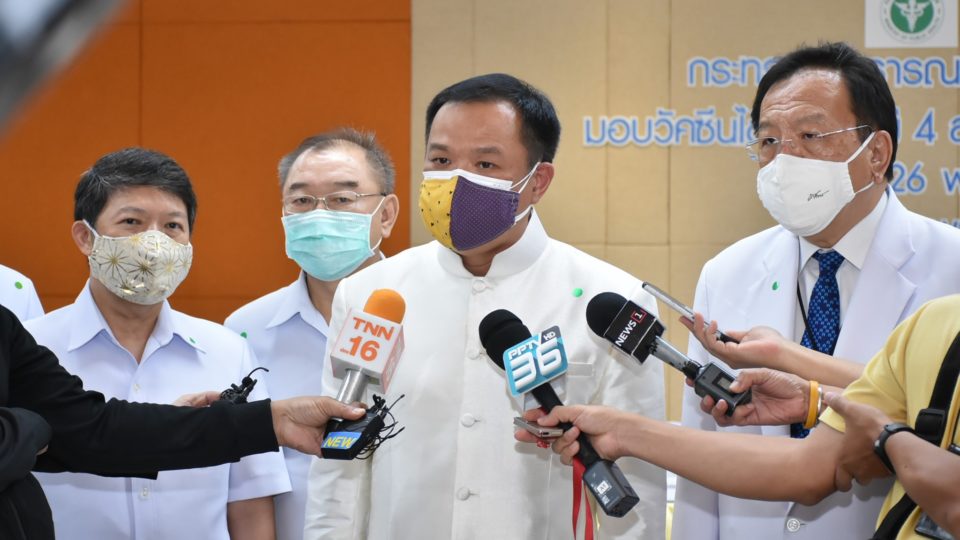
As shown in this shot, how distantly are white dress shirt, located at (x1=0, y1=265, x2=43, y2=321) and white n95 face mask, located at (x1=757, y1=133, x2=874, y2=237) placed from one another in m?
2.46

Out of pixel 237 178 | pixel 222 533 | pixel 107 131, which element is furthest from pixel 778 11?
pixel 222 533

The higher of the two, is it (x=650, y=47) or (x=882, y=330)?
(x=650, y=47)

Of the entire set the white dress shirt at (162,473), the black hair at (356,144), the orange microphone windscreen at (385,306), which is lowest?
the white dress shirt at (162,473)

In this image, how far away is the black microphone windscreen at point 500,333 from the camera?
5.71 feet

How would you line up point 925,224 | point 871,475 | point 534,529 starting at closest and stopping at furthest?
point 871,475, point 534,529, point 925,224

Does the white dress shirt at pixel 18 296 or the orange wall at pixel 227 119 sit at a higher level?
the orange wall at pixel 227 119

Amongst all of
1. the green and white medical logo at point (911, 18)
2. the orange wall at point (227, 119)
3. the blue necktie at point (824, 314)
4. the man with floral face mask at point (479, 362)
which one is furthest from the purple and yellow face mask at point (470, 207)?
the green and white medical logo at point (911, 18)

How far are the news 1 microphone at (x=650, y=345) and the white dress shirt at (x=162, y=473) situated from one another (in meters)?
1.23

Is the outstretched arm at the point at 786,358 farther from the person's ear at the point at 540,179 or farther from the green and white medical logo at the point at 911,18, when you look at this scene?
the green and white medical logo at the point at 911,18

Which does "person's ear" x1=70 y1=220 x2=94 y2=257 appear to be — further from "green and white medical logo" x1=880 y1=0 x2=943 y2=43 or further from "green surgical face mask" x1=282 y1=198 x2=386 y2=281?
"green and white medical logo" x1=880 y1=0 x2=943 y2=43

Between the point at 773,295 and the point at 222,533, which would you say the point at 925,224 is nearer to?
the point at 773,295

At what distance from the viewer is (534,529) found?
202 centimetres

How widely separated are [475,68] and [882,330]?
11.7 feet

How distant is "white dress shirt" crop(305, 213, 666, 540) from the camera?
203 centimetres
